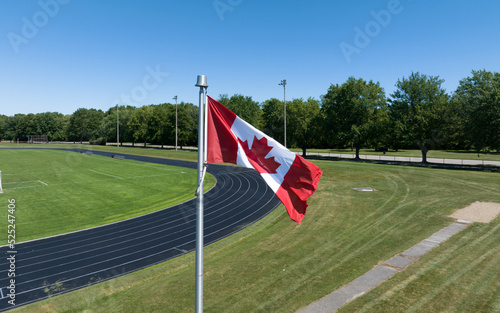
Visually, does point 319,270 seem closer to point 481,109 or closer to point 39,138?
point 481,109

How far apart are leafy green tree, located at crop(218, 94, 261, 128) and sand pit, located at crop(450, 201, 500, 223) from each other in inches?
2020

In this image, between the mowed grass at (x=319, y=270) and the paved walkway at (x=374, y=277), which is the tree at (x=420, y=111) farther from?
the paved walkway at (x=374, y=277)

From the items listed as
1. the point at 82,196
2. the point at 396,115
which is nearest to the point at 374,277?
the point at 82,196

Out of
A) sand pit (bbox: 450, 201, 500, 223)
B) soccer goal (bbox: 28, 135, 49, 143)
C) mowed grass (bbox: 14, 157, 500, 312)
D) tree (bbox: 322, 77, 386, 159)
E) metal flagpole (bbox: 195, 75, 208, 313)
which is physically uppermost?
tree (bbox: 322, 77, 386, 159)

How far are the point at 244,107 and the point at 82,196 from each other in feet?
161

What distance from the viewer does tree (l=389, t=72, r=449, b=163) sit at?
127ft

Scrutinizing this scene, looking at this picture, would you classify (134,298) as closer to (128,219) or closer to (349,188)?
(128,219)

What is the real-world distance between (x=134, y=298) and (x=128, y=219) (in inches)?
381

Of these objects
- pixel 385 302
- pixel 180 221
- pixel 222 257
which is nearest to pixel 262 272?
pixel 222 257

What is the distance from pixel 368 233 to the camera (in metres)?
13.4

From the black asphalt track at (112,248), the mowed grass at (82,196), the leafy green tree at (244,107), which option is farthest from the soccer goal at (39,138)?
the black asphalt track at (112,248)

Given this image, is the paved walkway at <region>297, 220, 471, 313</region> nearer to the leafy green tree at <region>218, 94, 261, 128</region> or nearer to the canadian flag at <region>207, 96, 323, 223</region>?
the canadian flag at <region>207, 96, 323, 223</region>

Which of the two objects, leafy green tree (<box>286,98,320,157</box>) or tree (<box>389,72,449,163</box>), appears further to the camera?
leafy green tree (<box>286,98,320,157</box>)

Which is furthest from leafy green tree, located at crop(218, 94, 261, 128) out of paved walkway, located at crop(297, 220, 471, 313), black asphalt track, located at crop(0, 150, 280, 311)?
paved walkway, located at crop(297, 220, 471, 313)
